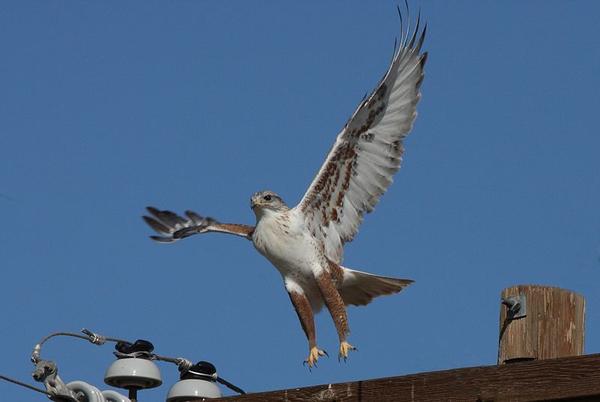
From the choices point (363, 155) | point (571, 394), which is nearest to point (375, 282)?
point (363, 155)

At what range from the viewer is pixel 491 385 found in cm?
493

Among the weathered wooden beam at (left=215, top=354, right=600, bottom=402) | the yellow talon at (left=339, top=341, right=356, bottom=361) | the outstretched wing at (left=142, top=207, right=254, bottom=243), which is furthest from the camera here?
the outstretched wing at (left=142, top=207, right=254, bottom=243)

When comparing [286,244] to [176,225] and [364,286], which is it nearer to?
[364,286]

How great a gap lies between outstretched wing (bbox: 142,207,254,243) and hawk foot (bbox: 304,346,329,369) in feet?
5.24

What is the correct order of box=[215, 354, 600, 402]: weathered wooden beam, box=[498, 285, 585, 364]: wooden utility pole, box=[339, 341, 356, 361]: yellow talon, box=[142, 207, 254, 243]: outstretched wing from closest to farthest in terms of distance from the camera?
1. box=[215, 354, 600, 402]: weathered wooden beam
2. box=[498, 285, 585, 364]: wooden utility pole
3. box=[339, 341, 356, 361]: yellow talon
4. box=[142, 207, 254, 243]: outstretched wing

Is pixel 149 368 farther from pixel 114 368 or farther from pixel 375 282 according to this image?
pixel 375 282

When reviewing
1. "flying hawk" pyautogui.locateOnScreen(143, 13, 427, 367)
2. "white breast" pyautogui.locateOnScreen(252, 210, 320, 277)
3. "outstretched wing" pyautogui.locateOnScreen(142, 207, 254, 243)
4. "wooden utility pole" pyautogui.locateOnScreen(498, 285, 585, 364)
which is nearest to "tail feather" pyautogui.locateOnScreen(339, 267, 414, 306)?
"flying hawk" pyautogui.locateOnScreen(143, 13, 427, 367)

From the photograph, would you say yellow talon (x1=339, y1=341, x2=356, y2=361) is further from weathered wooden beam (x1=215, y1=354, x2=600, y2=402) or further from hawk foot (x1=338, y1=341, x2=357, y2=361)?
weathered wooden beam (x1=215, y1=354, x2=600, y2=402)

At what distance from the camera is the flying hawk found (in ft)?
28.0

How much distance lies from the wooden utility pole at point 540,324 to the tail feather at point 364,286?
3.42 metres

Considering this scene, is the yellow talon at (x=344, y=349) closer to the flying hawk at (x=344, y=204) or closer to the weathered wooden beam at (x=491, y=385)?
the flying hawk at (x=344, y=204)

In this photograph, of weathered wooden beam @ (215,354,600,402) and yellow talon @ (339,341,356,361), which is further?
yellow talon @ (339,341,356,361)

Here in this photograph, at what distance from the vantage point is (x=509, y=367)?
4.93 m

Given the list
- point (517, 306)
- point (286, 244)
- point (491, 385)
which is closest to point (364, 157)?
point (286, 244)
